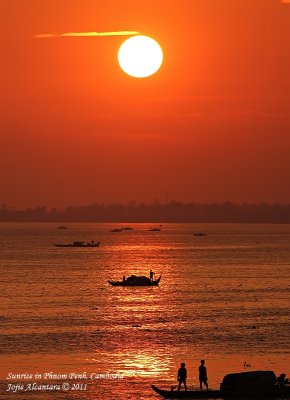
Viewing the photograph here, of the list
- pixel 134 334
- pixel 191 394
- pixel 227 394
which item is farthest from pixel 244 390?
pixel 134 334

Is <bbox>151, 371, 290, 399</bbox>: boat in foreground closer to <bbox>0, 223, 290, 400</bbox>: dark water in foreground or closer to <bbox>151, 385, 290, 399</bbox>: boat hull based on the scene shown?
<bbox>151, 385, 290, 399</bbox>: boat hull

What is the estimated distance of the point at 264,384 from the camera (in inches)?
2478

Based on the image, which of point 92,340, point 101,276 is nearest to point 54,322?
point 92,340

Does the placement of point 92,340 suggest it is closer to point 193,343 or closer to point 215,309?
point 193,343

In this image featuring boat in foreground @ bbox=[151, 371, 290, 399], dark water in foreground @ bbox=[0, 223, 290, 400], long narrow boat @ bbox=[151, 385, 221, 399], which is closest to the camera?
long narrow boat @ bbox=[151, 385, 221, 399]

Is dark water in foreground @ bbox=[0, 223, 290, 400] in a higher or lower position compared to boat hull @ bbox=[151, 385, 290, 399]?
higher

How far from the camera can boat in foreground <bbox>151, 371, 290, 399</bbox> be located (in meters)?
62.5

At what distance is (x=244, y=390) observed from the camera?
2478 inches

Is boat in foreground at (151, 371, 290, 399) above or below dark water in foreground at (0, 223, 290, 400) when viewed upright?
below

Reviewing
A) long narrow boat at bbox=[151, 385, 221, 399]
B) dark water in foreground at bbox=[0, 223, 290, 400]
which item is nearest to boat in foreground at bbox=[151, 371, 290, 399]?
long narrow boat at bbox=[151, 385, 221, 399]

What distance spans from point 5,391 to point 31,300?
67.3 meters

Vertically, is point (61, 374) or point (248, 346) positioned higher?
point (248, 346)

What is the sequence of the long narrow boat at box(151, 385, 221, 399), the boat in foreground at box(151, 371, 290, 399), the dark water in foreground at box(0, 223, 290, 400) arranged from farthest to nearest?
the dark water in foreground at box(0, 223, 290, 400) < the boat in foreground at box(151, 371, 290, 399) < the long narrow boat at box(151, 385, 221, 399)

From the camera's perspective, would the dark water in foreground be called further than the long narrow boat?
Yes
